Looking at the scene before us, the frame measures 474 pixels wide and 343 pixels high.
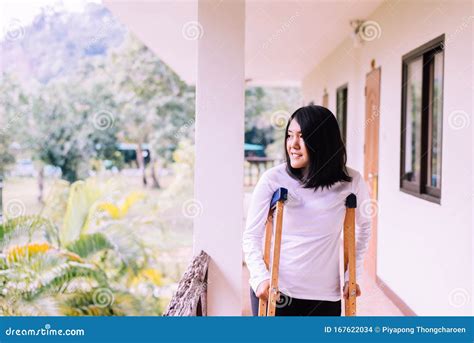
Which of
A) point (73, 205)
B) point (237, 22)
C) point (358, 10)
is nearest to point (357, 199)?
point (237, 22)

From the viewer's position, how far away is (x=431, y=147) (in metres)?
4.42

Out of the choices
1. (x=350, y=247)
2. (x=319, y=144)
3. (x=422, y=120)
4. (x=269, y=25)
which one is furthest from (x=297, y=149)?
(x=269, y=25)

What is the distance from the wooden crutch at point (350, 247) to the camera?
7.07 ft

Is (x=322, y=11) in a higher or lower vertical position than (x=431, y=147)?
higher

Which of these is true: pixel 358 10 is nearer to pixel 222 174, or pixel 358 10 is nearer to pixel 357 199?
pixel 222 174

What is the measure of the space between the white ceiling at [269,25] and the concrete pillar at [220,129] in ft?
7.37

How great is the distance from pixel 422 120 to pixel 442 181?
0.85 meters

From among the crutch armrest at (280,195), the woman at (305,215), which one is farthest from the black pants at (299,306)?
the crutch armrest at (280,195)

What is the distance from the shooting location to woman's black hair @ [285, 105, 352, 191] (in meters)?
2.10

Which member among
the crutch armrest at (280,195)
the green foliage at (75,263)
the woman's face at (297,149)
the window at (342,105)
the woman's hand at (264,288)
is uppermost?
the window at (342,105)

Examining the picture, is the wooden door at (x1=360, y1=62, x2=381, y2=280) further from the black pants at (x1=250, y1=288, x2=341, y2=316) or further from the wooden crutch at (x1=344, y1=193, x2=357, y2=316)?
the black pants at (x1=250, y1=288, x2=341, y2=316)

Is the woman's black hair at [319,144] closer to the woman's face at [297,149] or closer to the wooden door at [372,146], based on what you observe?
the woman's face at [297,149]

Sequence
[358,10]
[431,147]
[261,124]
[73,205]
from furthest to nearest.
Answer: [261,124], [73,205], [358,10], [431,147]

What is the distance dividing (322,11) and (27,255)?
383 centimetres
